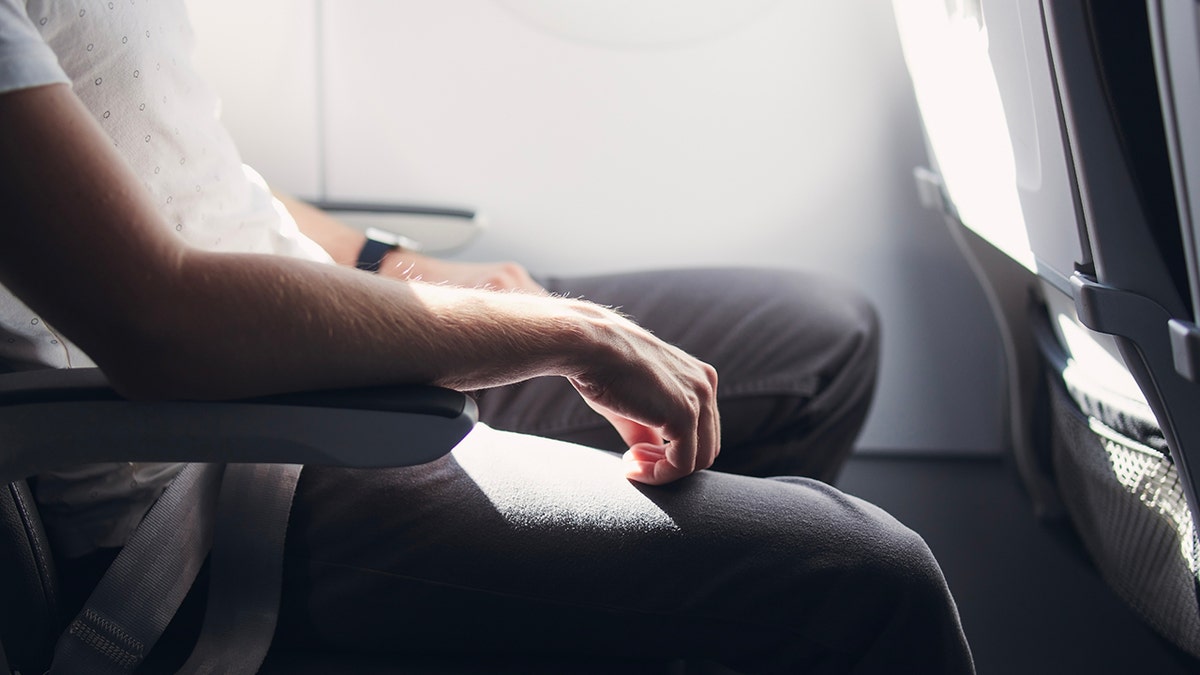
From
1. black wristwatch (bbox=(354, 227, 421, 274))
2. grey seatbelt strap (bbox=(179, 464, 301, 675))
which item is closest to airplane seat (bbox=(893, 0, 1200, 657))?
grey seatbelt strap (bbox=(179, 464, 301, 675))

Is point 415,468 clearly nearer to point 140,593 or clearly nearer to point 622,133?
point 140,593

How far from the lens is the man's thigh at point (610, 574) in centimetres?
61

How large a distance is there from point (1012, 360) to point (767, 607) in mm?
771

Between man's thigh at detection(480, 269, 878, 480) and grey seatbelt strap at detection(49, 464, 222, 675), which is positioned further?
man's thigh at detection(480, 269, 878, 480)

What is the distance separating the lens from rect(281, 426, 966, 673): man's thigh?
0.61m

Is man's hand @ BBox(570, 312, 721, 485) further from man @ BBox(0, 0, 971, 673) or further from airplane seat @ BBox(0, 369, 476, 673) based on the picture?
airplane seat @ BBox(0, 369, 476, 673)

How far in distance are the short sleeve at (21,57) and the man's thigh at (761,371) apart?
619 millimetres

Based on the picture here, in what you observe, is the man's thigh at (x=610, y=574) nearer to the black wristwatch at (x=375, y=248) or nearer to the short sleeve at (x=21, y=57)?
the short sleeve at (x=21, y=57)

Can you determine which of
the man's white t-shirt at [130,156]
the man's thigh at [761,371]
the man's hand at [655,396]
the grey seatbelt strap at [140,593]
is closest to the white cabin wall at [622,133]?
the man's thigh at [761,371]

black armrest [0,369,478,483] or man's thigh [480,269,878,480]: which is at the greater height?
black armrest [0,369,478,483]

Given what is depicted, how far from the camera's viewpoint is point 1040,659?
1143 millimetres

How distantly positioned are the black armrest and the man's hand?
0.14m

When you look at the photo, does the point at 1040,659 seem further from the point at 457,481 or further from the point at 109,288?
the point at 109,288

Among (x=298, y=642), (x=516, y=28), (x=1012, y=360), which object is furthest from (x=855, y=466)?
(x=298, y=642)
